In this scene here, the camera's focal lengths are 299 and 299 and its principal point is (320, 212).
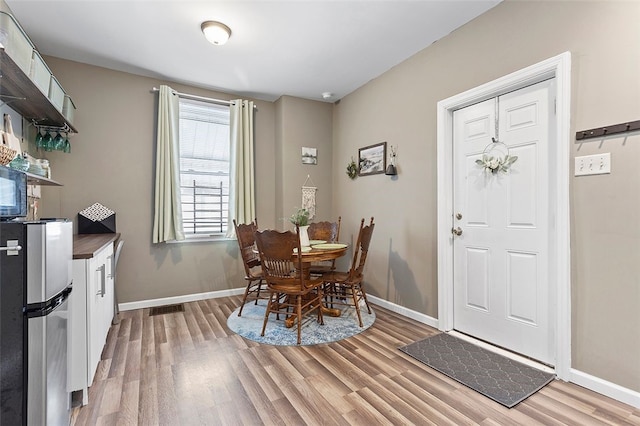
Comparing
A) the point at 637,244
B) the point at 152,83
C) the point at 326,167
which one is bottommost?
the point at 637,244

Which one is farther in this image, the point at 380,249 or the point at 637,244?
the point at 380,249

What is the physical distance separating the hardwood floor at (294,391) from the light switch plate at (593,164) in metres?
1.39

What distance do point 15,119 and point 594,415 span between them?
4.59m

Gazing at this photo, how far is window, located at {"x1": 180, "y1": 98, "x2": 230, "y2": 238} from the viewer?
12.8ft

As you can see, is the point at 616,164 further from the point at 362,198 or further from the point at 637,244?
the point at 362,198

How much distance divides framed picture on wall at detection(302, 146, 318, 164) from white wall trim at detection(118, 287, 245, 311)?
80.7 inches

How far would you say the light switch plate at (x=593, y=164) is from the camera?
185 cm

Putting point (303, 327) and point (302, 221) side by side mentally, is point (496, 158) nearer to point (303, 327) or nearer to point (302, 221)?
point (302, 221)

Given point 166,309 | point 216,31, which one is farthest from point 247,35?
point 166,309

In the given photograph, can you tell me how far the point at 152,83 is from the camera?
3664 mm

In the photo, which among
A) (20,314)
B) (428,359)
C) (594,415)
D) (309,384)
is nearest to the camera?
(20,314)

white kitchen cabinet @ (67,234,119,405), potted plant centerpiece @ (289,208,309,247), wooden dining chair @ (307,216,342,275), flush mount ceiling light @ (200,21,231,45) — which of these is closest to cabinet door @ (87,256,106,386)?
white kitchen cabinet @ (67,234,119,405)

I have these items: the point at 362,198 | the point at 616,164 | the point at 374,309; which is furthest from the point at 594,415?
the point at 362,198

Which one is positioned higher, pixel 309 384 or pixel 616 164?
pixel 616 164
